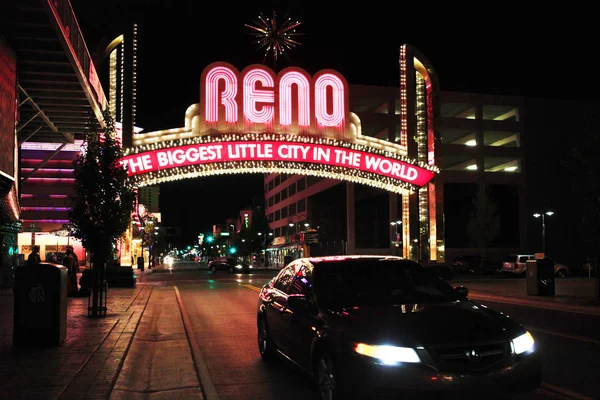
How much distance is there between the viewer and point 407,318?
5602 mm

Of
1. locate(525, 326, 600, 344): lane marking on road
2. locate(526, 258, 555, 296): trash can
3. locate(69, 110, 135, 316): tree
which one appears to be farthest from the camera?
locate(526, 258, 555, 296): trash can

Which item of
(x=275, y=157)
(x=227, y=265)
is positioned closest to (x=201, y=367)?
(x=275, y=157)

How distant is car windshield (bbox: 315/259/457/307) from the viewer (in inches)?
258

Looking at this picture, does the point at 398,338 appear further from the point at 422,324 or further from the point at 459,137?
the point at 459,137

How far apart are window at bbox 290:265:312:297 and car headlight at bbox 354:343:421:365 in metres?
1.75

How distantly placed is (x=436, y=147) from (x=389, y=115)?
32.6 metres

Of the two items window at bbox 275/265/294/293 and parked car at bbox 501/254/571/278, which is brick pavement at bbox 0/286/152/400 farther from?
parked car at bbox 501/254/571/278

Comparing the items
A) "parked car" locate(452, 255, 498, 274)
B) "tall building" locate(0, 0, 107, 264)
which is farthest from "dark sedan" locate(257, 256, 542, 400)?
"parked car" locate(452, 255, 498, 274)

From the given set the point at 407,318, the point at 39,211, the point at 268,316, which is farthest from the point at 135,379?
the point at 39,211

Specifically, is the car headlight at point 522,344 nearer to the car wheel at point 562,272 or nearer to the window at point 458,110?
the car wheel at point 562,272

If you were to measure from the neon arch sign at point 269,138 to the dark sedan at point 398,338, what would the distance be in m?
18.8

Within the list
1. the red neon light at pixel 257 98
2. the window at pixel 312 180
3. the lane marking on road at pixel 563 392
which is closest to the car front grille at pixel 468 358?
the lane marking on road at pixel 563 392

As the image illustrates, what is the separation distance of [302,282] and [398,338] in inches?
95.8

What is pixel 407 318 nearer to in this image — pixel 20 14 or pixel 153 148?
pixel 20 14
